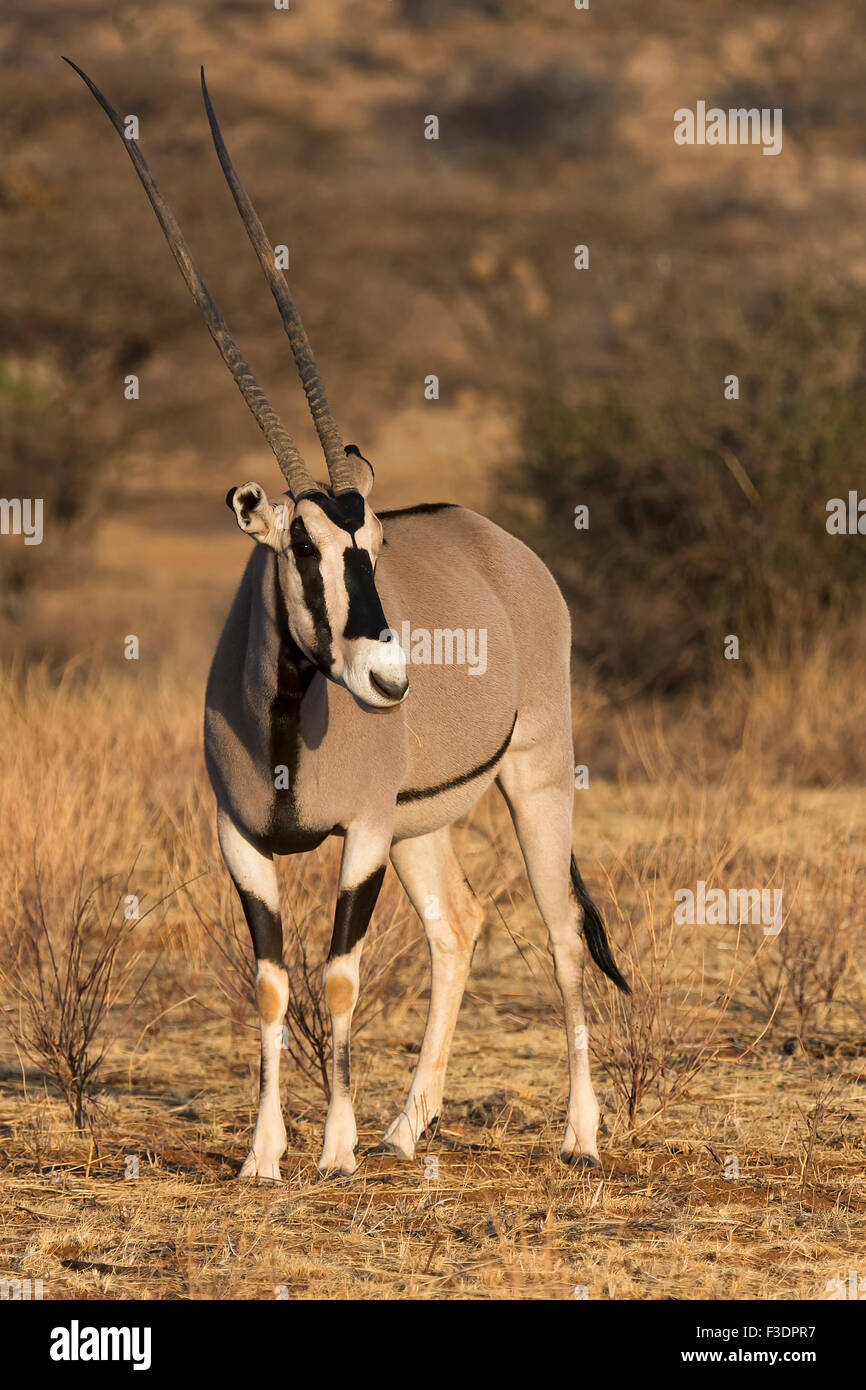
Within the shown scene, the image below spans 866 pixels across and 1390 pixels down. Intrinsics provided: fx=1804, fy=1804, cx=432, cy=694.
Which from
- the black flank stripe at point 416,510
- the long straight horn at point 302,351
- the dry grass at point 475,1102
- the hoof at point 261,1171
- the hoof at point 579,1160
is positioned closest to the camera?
the dry grass at point 475,1102

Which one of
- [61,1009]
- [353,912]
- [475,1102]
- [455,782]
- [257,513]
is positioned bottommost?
[475,1102]

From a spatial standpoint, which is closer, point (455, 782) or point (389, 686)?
point (389, 686)

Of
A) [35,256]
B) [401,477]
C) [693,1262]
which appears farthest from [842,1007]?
[401,477]

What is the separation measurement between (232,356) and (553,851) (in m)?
1.69

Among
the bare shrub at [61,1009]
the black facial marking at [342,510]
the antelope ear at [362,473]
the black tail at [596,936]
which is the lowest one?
the bare shrub at [61,1009]

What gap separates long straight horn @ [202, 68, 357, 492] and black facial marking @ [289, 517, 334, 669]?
0.17 m

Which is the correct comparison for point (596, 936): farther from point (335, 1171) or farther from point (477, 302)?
point (477, 302)

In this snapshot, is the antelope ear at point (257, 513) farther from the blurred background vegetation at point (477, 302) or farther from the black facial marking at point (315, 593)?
the blurred background vegetation at point (477, 302)

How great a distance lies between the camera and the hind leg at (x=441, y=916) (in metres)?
5.01

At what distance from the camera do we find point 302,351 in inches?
171

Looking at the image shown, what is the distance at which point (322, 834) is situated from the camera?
424cm

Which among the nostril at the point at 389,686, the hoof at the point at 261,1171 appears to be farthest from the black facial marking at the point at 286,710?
the hoof at the point at 261,1171

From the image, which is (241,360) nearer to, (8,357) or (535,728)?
(535,728)

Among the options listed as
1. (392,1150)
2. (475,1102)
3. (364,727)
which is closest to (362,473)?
(364,727)
